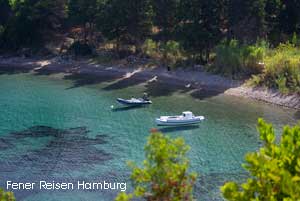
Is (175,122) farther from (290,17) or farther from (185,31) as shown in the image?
(290,17)

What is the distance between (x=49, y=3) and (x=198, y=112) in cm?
4843

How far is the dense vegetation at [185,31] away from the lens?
258 feet

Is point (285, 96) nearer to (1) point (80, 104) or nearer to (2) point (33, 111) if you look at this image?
(1) point (80, 104)

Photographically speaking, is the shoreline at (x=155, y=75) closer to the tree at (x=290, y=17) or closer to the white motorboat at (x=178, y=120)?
the white motorboat at (x=178, y=120)

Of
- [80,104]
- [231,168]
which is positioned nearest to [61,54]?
[80,104]

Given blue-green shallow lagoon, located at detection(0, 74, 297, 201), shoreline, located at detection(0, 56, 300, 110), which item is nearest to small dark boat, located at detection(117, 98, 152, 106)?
blue-green shallow lagoon, located at detection(0, 74, 297, 201)

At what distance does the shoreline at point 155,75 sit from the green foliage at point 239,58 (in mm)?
2115

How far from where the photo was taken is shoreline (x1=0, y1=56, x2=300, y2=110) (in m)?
72.4

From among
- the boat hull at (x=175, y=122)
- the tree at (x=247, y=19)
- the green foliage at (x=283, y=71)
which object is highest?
the tree at (x=247, y=19)

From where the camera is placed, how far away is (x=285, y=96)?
6981 centimetres

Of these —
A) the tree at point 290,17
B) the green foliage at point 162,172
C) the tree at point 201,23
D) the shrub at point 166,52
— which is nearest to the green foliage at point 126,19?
the shrub at point 166,52

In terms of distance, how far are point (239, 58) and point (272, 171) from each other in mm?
64756

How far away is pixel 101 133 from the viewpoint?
58906 mm

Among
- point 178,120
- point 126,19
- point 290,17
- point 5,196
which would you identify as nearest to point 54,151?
point 178,120
